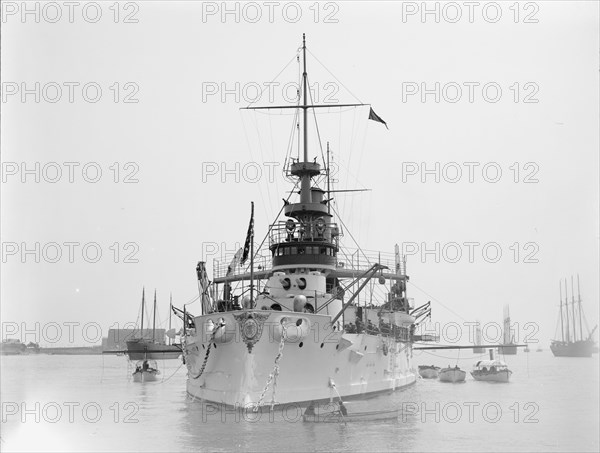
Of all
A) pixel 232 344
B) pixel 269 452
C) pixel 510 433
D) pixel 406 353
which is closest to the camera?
pixel 269 452

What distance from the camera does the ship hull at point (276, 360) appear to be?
27297 millimetres

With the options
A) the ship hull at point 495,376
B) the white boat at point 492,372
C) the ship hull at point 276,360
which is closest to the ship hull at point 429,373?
the white boat at point 492,372

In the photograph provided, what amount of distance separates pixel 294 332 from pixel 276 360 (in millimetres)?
1446

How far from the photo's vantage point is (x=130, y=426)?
27703 mm

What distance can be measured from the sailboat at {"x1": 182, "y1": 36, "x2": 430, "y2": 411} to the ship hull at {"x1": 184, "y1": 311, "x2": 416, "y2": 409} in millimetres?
45

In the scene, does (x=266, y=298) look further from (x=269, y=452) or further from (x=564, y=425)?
(x=564, y=425)

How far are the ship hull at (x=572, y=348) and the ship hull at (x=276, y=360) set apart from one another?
4911 inches

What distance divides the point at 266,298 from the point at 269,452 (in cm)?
1264

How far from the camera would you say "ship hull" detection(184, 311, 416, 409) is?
89.6 feet

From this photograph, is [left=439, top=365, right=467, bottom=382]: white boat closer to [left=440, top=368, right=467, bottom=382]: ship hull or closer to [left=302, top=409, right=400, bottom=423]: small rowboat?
[left=440, top=368, right=467, bottom=382]: ship hull

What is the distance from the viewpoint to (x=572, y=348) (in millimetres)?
146125

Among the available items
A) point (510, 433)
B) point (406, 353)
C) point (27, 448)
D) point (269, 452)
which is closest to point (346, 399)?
point (510, 433)

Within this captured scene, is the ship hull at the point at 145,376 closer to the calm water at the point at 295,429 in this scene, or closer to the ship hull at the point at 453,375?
the calm water at the point at 295,429

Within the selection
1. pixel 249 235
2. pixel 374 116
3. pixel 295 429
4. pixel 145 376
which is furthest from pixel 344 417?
pixel 145 376
